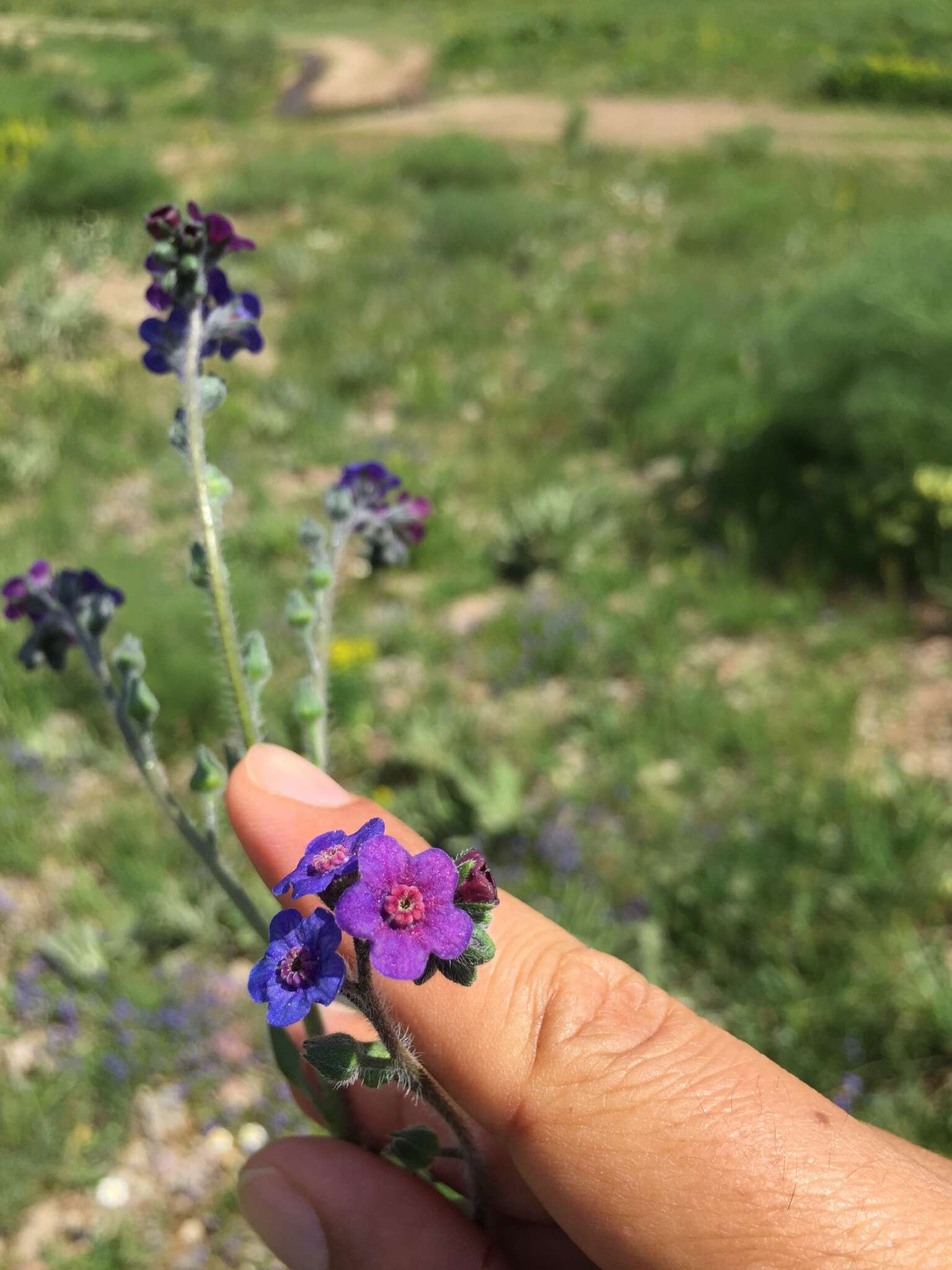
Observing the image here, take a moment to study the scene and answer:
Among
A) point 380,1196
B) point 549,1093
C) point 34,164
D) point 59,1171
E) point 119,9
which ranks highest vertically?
point 119,9

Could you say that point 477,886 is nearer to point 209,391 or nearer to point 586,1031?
point 586,1031

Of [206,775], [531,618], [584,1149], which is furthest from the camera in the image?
[531,618]

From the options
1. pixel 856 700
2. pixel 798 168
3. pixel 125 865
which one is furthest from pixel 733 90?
pixel 125 865

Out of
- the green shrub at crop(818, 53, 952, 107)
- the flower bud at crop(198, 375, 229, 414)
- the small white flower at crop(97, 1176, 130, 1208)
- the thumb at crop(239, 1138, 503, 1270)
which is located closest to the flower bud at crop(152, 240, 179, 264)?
the flower bud at crop(198, 375, 229, 414)

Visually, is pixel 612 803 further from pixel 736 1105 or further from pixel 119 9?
pixel 119 9

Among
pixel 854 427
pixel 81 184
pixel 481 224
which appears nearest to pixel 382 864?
pixel 854 427

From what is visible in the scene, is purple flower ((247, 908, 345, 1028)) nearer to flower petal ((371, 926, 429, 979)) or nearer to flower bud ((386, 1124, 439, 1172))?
flower petal ((371, 926, 429, 979))

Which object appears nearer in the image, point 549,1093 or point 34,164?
point 549,1093
